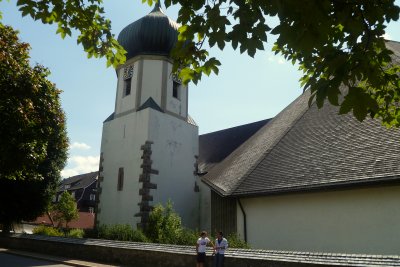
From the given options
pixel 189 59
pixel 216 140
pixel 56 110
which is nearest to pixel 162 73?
pixel 216 140

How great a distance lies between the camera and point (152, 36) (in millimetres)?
22203

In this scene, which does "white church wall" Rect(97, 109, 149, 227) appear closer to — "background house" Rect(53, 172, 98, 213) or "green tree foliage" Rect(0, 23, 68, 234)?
"green tree foliage" Rect(0, 23, 68, 234)

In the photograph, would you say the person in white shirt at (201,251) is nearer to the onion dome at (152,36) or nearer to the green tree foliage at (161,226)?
the green tree foliage at (161,226)

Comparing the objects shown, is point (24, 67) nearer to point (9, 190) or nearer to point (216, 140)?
point (9, 190)

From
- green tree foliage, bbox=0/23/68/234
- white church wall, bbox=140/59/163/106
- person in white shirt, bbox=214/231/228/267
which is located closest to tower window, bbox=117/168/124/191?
white church wall, bbox=140/59/163/106

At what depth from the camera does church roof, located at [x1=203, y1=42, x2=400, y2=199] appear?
1133 centimetres

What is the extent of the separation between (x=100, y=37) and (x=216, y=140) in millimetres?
20620

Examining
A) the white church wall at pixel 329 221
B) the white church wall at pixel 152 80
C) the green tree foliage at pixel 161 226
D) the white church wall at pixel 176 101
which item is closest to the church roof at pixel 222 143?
the white church wall at pixel 176 101

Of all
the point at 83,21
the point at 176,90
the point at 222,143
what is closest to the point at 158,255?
the point at 83,21

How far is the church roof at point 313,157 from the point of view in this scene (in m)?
11.3

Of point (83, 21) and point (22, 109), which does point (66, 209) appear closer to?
point (22, 109)

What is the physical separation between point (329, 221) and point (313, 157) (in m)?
2.36

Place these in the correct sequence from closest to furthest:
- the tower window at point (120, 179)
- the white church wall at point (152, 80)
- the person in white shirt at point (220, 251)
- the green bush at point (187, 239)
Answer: the person in white shirt at point (220, 251)
the green bush at point (187, 239)
the tower window at point (120, 179)
the white church wall at point (152, 80)

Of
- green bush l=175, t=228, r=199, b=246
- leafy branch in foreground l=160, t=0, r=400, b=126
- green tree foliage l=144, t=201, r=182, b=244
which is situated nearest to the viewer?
leafy branch in foreground l=160, t=0, r=400, b=126
